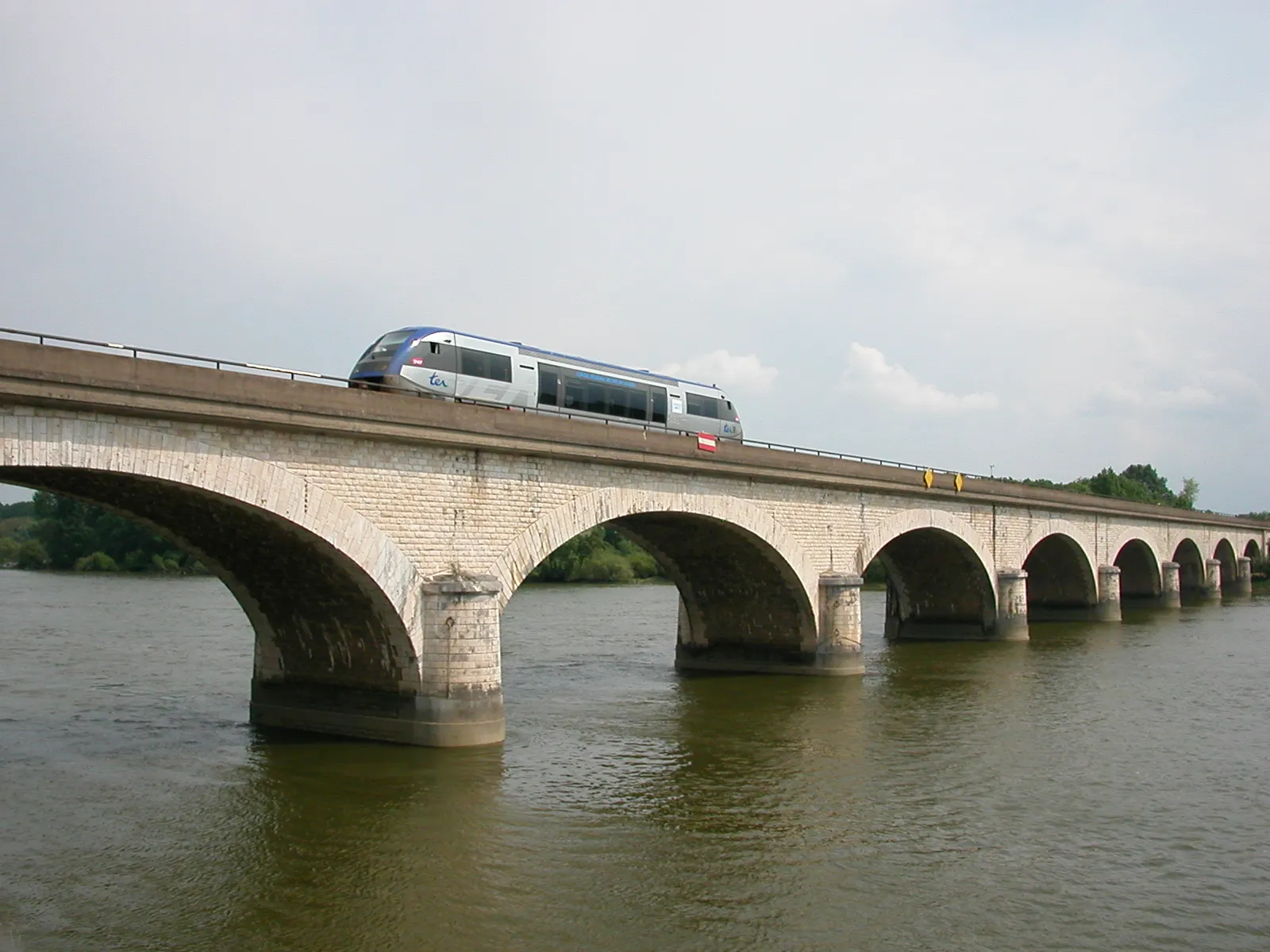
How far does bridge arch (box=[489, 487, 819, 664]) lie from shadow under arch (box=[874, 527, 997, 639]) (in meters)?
9.53

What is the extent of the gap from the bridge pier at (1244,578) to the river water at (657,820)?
47437 millimetres

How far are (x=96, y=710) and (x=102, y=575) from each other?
197 ft

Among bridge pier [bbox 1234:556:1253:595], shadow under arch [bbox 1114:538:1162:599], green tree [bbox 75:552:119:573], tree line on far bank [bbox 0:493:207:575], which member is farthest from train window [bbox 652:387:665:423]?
green tree [bbox 75:552:119:573]

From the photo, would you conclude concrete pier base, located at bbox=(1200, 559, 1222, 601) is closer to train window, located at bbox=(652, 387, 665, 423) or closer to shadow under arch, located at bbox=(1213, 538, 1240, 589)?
shadow under arch, located at bbox=(1213, 538, 1240, 589)

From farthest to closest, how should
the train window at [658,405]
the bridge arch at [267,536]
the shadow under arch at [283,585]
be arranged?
the train window at [658,405]
the shadow under arch at [283,585]
the bridge arch at [267,536]

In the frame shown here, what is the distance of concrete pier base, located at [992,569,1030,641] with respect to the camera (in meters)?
38.2

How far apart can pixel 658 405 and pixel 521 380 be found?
17.0ft

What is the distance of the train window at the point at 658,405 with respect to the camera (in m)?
28.1

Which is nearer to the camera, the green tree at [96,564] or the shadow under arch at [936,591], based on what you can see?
the shadow under arch at [936,591]

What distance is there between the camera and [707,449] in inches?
971

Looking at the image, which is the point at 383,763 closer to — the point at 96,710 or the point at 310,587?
the point at 310,587

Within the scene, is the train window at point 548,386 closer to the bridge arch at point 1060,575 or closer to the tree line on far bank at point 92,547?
the bridge arch at point 1060,575

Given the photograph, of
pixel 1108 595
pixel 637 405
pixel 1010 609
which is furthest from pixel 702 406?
pixel 1108 595

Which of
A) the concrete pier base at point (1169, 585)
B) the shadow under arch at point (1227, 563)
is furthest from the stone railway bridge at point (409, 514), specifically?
the shadow under arch at point (1227, 563)
